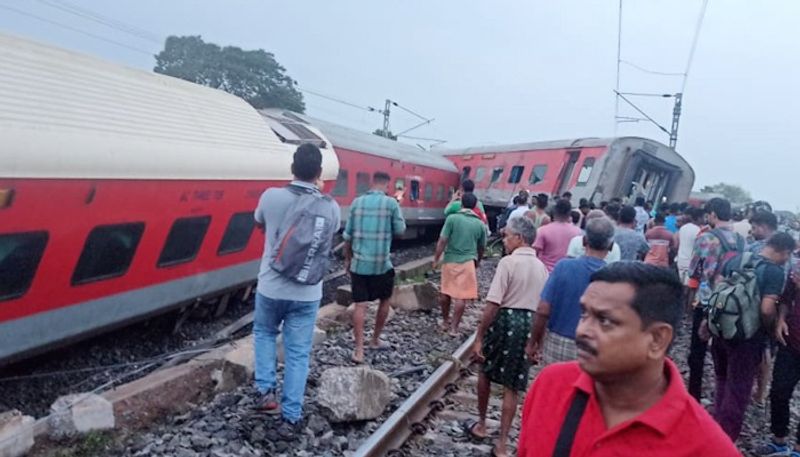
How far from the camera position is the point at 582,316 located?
5.80 feet

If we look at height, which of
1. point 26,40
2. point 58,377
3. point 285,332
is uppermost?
point 26,40

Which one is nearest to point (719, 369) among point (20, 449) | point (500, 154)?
point (20, 449)

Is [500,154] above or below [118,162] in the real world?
above

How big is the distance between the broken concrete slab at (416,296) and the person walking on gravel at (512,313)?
4224mm

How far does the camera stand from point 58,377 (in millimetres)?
5590

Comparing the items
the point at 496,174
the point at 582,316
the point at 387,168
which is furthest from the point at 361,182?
the point at 582,316

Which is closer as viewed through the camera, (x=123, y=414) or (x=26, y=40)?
(x=123, y=414)

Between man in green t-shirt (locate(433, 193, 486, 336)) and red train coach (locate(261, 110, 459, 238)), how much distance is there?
2665 mm

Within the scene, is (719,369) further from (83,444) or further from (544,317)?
(83,444)

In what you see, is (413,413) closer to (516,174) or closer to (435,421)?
(435,421)

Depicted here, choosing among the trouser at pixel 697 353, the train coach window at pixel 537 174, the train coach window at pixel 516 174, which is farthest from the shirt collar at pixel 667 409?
the train coach window at pixel 516 174

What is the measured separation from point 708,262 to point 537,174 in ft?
39.2

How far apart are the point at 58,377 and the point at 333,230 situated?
3260 millimetres

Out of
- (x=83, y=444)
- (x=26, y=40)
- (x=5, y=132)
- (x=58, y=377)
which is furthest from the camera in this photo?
(x=58, y=377)
